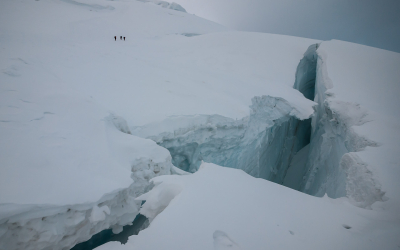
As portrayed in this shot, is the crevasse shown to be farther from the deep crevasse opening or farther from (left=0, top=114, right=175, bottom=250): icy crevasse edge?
(left=0, top=114, right=175, bottom=250): icy crevasse edge

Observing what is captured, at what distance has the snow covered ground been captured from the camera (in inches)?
43.9

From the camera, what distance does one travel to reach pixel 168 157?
6.81 ft

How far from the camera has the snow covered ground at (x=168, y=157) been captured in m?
1.11

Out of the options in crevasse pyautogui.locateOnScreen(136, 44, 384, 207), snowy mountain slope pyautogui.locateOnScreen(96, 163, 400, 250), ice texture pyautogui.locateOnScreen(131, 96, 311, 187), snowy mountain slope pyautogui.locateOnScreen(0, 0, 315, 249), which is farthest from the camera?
ice texture pyautogui.locateOnScreen(131, 96, 311, 187)

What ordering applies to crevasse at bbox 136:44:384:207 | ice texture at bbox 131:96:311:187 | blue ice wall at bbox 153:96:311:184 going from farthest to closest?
blue ice wall at bbox 153:96:311:184 < ice texture at bbox 131:96:311:187 < crevasse at bbox 136:44:384:207

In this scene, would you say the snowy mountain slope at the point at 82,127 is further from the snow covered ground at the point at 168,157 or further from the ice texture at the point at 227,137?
the ice texture at the point at 227,137

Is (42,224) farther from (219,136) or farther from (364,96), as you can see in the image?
(364,96)

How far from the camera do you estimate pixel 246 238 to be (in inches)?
41.3

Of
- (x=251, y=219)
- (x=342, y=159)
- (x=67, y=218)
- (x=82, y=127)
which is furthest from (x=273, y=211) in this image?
(x=82, y=127)

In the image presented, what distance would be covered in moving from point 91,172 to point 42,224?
1.36 feet

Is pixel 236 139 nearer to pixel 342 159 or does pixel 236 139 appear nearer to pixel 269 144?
pixel 342 159

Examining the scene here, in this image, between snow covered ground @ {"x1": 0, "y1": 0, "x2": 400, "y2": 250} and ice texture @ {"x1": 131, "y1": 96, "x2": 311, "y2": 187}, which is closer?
snow covered ground @ {"x1": 0, "y1": 0, "x2": 400, "y2": 250}

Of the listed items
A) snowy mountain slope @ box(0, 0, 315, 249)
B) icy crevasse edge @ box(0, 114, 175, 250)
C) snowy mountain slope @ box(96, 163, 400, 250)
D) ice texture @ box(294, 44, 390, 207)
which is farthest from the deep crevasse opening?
snowy mountain slope @ box(96, 163, 400, 250)

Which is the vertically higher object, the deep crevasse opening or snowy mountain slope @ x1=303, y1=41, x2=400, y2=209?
snowy mountain slope @ x1=303, y1=41, x2=400, y2=209
